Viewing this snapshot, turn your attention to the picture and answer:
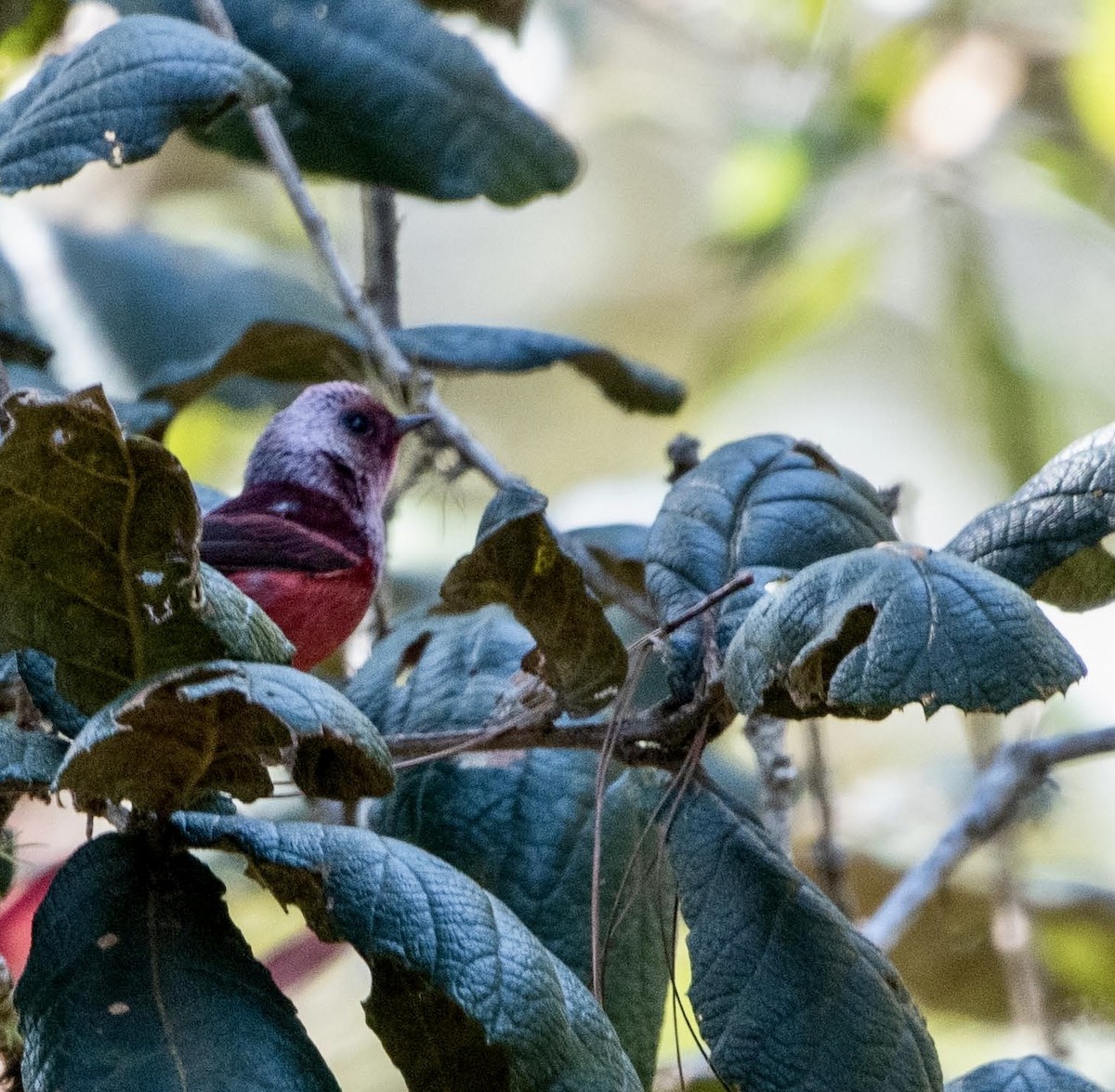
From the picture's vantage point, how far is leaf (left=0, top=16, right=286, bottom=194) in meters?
0.95

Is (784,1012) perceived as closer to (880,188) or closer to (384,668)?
(384,668)

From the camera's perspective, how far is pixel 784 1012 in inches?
33.3

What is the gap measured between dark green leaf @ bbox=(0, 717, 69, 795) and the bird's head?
1275 mm

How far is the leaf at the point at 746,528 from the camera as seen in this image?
3.21ft

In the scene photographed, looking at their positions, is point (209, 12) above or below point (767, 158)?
above

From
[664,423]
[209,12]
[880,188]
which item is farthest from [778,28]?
[209,12]

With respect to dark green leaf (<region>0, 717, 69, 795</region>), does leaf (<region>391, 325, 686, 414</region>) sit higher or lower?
lower

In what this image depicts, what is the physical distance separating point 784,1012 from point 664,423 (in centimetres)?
318

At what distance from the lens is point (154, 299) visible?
2184 millimetres

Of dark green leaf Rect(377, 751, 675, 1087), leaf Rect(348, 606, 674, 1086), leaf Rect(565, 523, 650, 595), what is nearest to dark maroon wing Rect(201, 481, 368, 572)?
leaf Rect(565, 523, 650, 595)

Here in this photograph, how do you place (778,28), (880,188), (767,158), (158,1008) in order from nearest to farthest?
(158,1008)
(767,158)
(880,188)
(778,28)

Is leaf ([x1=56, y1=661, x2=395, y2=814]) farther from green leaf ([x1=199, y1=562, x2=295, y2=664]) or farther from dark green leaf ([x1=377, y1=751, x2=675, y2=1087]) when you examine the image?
dark green leaf ([x1=377, y1=751, x2=675, y2=1087])

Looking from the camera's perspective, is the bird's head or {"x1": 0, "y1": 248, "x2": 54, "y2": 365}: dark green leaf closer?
{"x1": 0, "y1": 248, "x2": 54, "y2": 365}: dark green leaf

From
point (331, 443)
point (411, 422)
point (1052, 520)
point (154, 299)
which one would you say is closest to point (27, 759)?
point (1052, 520)
